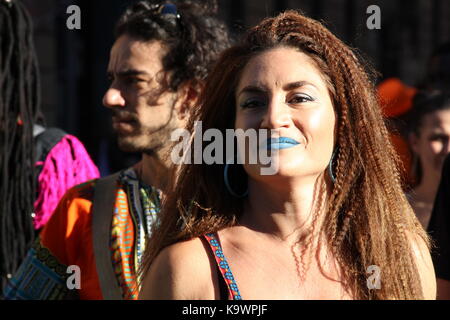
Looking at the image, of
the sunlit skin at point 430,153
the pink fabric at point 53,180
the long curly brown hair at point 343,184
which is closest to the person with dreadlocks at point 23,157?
the pink fabric at point 53,180

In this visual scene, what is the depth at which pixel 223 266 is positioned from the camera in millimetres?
1940

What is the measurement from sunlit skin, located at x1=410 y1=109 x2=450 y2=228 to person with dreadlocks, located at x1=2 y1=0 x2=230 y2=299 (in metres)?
1.21

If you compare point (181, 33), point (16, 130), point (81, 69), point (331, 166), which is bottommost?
point (331, 166)

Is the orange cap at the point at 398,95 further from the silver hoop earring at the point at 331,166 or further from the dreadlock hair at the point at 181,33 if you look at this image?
the silver hoop earring at the point at 331,166

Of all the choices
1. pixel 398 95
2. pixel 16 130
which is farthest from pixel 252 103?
pixel 398 95

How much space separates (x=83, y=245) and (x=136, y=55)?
83cm

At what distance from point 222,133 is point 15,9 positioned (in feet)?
5.91

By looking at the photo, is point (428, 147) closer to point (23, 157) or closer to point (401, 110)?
point (401, 110)

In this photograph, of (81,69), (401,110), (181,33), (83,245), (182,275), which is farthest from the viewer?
(81,69)

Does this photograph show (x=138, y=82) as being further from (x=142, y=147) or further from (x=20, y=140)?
(x=20, y=140)

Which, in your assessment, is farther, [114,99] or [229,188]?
[114,99]

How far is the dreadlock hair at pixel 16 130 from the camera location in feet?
10.8

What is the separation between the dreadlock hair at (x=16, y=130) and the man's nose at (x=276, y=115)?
5.50 feet

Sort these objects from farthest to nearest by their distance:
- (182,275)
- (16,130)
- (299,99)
Result: (16,130) < (299,99) < (182,275)
